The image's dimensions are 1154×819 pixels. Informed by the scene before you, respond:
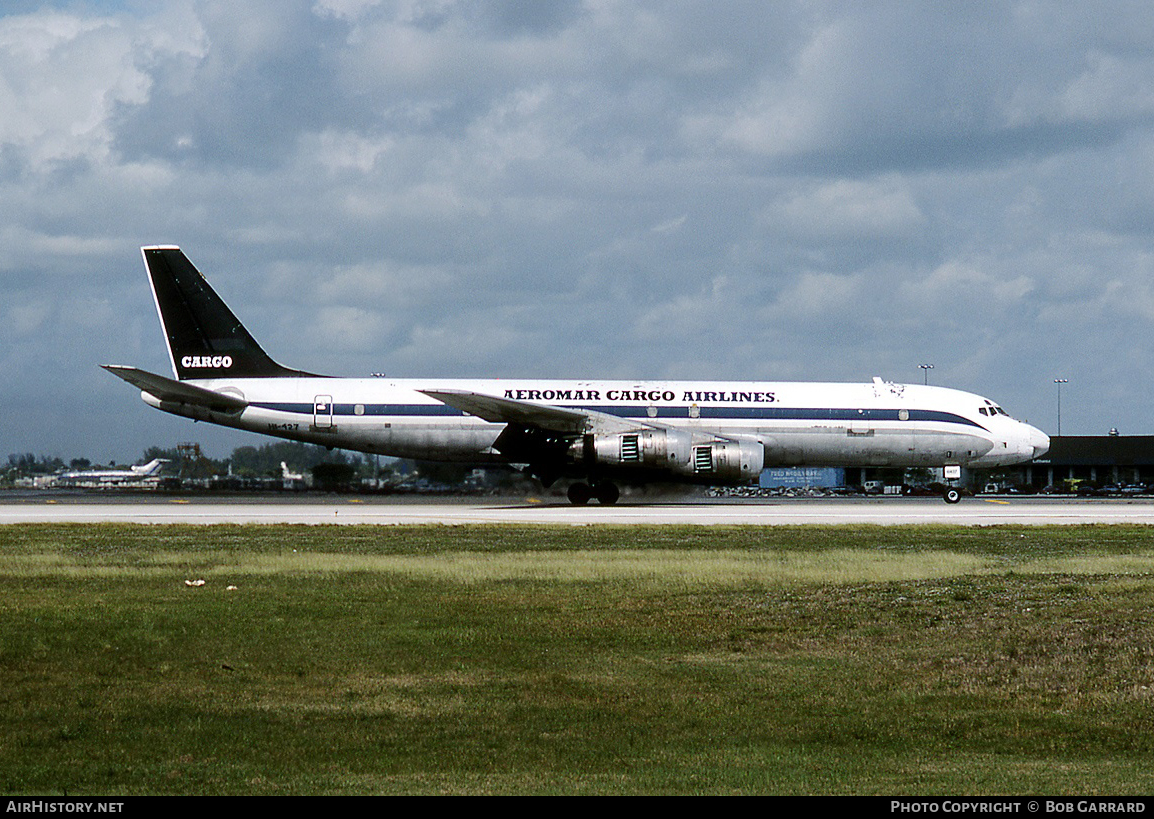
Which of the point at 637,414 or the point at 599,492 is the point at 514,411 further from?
the point at 637,414

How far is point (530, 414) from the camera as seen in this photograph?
38875 mm

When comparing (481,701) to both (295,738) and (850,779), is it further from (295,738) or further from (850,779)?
(850,779)

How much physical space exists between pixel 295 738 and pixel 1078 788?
5.80 meters

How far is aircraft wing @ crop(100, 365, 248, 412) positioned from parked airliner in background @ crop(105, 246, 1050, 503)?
53 mm

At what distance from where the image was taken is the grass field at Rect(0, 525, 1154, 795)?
8891 mm

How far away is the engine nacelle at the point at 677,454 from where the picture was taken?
38469 millimetres

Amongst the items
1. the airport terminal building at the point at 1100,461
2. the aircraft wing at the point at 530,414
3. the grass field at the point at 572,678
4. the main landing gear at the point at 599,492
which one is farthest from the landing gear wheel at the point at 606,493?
the airport terminal building at the point at 1100,461

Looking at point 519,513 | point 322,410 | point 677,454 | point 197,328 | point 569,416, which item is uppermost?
point 197,328

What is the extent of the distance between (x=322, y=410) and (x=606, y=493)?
9.90 metres

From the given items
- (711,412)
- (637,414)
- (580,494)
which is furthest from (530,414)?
(711,412)

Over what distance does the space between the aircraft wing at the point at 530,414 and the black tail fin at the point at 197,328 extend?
719 centimetres

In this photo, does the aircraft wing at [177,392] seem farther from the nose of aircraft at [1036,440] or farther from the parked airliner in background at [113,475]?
the parked airliner in background at [113,475]

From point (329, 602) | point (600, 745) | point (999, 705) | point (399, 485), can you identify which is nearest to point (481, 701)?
point (600, 745)

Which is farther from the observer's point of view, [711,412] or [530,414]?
[711,412]
